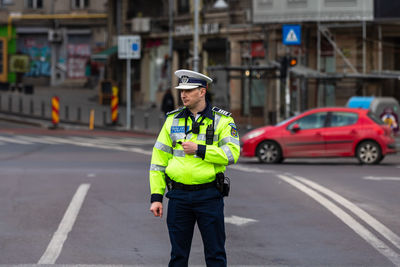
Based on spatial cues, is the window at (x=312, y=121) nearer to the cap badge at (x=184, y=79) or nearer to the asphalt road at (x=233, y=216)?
the asphalt road at (x=233, y=216)

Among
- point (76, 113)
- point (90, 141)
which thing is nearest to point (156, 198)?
point (90, 141)

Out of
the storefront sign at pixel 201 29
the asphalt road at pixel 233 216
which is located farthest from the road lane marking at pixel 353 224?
the storefront sign at pixel 201 29

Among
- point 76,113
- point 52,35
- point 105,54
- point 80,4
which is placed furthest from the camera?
point 80,4

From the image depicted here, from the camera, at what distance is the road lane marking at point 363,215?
10.6 metres

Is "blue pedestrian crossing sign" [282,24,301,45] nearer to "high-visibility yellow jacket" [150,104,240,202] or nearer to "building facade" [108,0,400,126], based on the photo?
"building facade" [108,0,400,126]

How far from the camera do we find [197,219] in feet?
22.5

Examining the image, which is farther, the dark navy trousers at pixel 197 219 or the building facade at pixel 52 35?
the building facade at pixel 52 35

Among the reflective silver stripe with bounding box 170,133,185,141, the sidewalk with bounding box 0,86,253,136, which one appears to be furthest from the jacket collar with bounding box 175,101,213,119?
the sidewalk with bounding box 0,86,253,136

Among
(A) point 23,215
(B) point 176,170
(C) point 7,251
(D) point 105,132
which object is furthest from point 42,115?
(B) point 176,170

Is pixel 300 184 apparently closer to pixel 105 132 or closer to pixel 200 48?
pixel 105 132

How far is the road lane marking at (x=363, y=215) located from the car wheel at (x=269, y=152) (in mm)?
5814

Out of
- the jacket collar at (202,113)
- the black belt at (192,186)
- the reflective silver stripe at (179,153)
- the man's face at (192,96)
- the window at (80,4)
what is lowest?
the black belt at (192,186)

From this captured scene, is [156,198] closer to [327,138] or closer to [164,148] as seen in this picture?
[164,148]

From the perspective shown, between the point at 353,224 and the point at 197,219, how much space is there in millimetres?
5055
